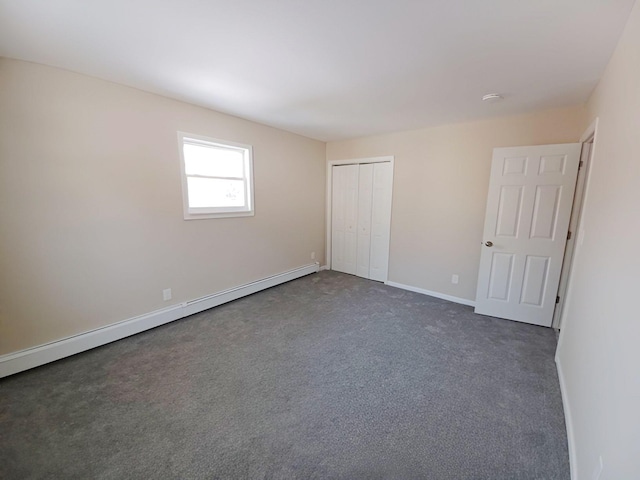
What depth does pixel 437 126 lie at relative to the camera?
3.51 metres

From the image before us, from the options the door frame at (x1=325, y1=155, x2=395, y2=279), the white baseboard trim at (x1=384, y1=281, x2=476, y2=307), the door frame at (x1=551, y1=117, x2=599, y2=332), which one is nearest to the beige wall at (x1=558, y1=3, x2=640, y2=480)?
the door frame at (x1=551, y1=117, x2=599, y2=332)

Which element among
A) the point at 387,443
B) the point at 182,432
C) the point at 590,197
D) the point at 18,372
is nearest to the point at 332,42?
the point at 590,197

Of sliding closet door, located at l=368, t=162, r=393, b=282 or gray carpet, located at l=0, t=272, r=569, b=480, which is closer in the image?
gray carpet, located at l=0, t=272, r=569, b=480

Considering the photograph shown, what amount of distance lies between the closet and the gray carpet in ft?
5.59

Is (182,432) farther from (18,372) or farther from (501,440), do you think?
(501,440)

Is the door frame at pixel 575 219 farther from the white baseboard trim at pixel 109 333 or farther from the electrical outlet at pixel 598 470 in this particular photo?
the white baseboard trim at pixel 109 333

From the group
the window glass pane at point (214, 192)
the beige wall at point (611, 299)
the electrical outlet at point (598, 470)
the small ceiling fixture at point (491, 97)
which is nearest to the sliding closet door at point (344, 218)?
the window glass pane at point (214, 192)

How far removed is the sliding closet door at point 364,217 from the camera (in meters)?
4.32

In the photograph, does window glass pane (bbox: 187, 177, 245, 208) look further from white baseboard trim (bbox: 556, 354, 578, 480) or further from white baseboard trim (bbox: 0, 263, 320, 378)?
white baseboard trim (bbox: 556, 354, 578, 480)

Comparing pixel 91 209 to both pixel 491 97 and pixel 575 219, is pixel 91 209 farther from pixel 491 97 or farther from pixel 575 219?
pixel 575 219

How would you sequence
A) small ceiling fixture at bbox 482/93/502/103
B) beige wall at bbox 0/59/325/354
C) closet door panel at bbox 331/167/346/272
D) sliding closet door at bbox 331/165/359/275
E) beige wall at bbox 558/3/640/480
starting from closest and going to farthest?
beige wall at bbox 558/3/640/480 < beige wall at bbox 0/59/325/354 < small ceiling fixture at bbox 482/93/502/103 < sliding closet door at bbox 331/165/359/275 < closet door panel at bbox 331/167/346/272

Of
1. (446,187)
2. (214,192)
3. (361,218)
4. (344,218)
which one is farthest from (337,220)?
(214,192)

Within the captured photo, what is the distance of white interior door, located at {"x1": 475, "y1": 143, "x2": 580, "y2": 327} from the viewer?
106 inches

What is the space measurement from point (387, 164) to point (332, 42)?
2597 millimetres
